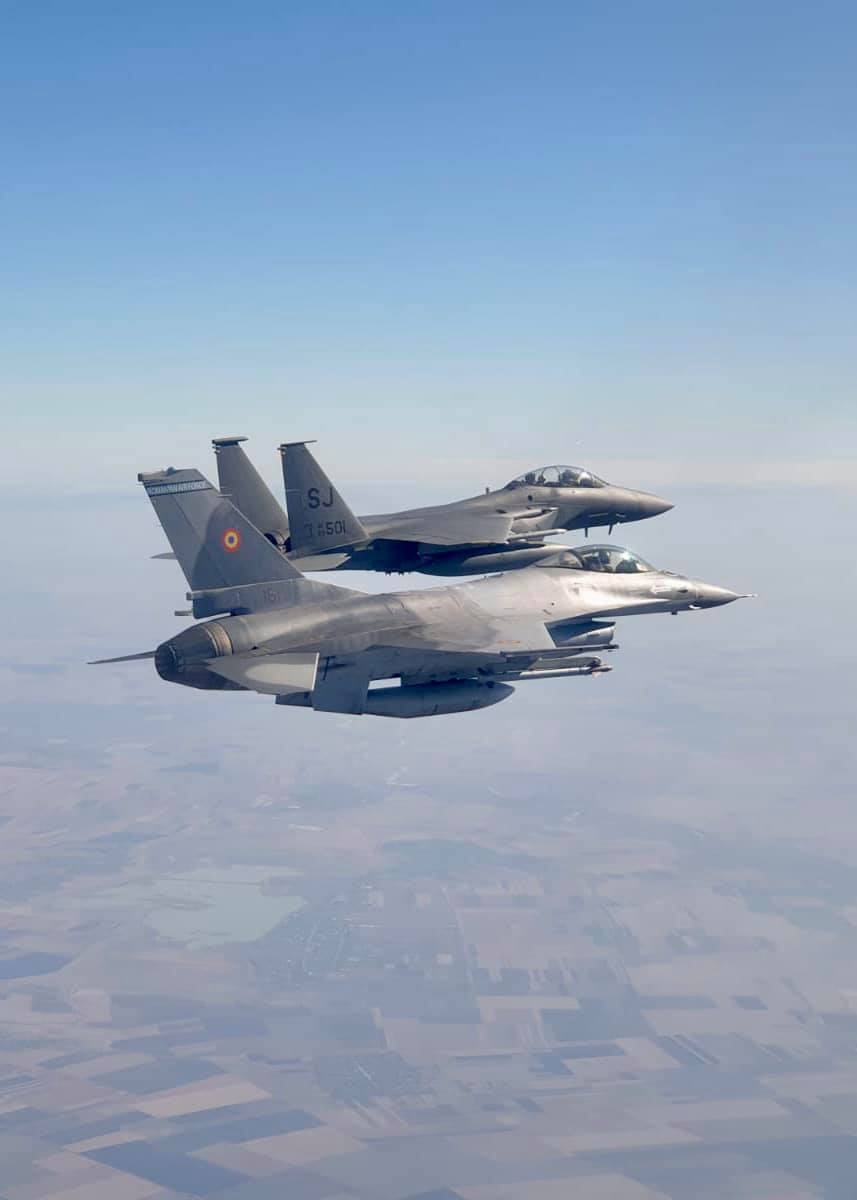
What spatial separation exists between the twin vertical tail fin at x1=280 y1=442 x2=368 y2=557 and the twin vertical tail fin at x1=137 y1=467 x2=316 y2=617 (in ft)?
27.9

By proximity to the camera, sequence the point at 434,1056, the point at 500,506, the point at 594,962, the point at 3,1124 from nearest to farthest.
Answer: the point at 500,506 → the point at 3,1124 → the point at 434,1056 → the point at 594,962

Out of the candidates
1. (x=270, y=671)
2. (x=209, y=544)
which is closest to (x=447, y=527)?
(x=209, y=544)

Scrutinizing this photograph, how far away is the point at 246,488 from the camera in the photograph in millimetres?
45125

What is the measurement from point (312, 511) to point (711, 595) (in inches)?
625

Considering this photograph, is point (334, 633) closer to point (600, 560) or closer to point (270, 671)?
point (270, 671)

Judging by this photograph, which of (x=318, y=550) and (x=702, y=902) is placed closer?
(x=318, y=550)

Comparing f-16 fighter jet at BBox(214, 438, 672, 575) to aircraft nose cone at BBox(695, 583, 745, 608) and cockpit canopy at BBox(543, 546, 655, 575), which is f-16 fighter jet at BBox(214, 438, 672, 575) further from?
aircraft nose cone at BBox(695, 583, 745, 608)

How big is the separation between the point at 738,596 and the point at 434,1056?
282 ft

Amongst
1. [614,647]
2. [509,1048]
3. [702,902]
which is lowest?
[702,902]

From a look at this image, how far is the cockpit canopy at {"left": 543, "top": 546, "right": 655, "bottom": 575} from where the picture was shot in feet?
138

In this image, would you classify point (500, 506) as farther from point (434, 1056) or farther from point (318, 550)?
point (434, 1056)

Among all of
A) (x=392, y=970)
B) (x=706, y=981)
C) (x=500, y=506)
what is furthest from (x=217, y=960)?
(x=500, y=506)

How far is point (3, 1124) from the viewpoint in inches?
3816

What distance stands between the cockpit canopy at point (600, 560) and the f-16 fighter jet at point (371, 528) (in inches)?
34.7
